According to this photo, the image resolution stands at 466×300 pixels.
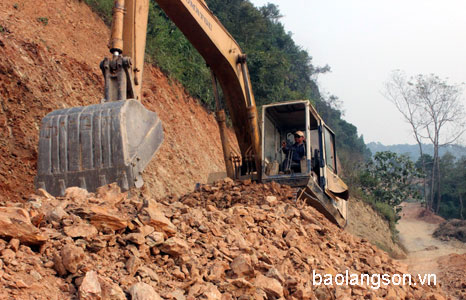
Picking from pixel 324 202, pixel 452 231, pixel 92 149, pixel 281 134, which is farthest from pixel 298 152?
pixel 452 231

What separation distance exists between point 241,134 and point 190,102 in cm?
726

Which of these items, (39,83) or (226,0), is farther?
(226,0)

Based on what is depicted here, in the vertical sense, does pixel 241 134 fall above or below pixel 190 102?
below

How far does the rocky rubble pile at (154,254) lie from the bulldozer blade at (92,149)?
0.22 metres

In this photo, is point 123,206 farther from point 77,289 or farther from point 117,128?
point 77,289

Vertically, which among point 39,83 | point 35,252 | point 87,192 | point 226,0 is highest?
point 226,0

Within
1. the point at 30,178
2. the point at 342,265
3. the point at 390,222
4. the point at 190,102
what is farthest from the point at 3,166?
the point at 390,222

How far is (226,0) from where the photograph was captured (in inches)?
954

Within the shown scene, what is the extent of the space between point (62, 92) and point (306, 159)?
5112 mm

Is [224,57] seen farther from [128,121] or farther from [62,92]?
[62,92]

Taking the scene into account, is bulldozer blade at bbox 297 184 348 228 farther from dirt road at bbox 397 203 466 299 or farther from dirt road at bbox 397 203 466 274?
dirt road at bbox 397 203 466 274

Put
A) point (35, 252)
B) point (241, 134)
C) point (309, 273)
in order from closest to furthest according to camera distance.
Result: point (35, 252), point (309, 273), point (241, 134)

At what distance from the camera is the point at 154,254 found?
12.5 feet

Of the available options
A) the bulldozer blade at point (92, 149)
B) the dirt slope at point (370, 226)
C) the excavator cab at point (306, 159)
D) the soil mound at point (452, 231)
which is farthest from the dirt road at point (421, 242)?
the bulldozer blade at point (92, 149)
